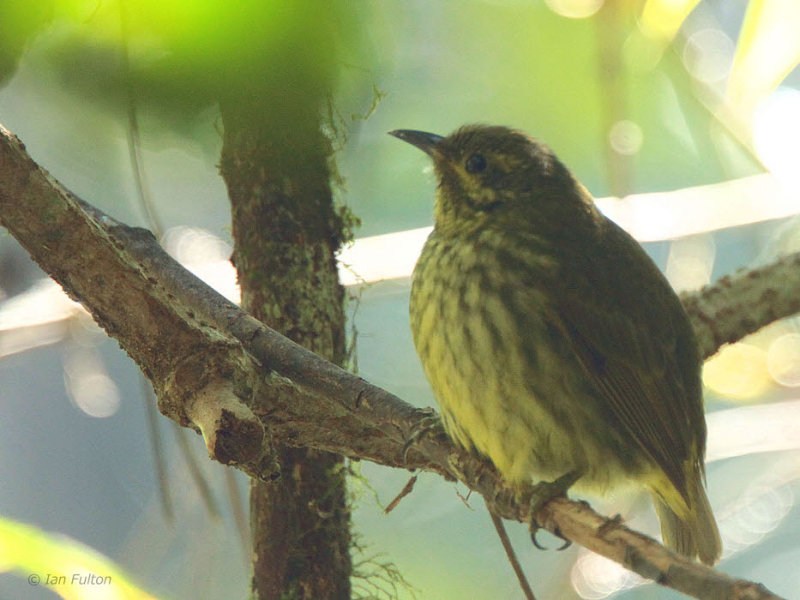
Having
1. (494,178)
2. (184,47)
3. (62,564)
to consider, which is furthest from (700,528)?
(184,47)

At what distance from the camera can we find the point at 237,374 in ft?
7.39

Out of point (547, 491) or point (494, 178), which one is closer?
point (547, 491)

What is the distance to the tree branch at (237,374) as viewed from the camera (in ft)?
6.23

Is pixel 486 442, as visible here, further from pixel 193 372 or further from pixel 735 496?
pixel 735 496

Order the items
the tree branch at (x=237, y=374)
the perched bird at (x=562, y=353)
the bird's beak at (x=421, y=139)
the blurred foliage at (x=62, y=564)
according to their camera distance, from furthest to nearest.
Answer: the bird's beak at (x=421, y=139) < the perched bird at (x=562, y=353) < the blurred foliage at (x=62, y=564) < the tree branch at (x=237, y=374)

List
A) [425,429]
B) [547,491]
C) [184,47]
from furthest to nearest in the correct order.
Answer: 1. [425,429]
2. [547,491]
3. [184,47]

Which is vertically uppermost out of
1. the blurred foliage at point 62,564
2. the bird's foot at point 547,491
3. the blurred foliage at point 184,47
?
the blurred foliage at point 184,47

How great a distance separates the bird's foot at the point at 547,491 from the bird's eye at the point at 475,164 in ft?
3.60

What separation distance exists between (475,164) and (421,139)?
0.74 ft

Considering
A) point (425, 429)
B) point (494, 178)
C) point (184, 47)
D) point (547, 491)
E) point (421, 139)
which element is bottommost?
point (547, 491)

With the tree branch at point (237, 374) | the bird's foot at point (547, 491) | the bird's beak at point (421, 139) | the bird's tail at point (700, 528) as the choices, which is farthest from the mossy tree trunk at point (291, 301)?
the bird's tail at point (700, 528)

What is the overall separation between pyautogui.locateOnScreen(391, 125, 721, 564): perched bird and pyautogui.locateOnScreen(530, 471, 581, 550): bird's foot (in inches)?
0.9

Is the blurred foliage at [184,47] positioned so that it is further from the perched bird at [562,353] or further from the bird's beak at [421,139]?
the bird's beak at [421,139]

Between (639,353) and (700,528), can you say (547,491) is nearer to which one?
(639,353)
